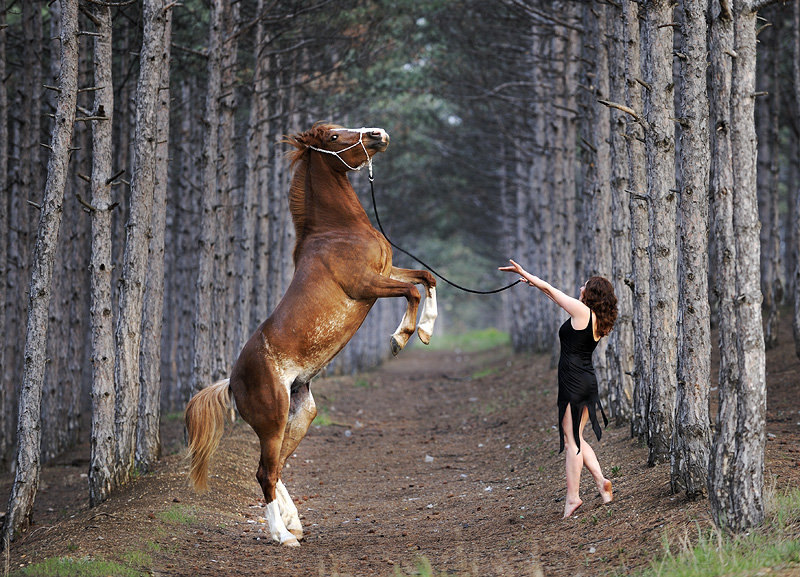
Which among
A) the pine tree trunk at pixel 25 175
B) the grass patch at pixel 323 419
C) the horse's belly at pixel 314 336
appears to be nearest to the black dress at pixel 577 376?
the horse's belly at pixel 314 336

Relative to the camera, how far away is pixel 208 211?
13094mm

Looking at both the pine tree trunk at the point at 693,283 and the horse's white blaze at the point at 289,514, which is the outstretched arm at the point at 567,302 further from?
the horse's white blaze at the point at 289,514

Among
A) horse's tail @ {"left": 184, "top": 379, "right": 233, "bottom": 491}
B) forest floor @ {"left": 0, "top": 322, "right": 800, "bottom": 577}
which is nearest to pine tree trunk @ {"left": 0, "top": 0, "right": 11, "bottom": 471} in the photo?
forest floor @ {"left": 0, "top": 322, "right": 800, "bottom": 577}

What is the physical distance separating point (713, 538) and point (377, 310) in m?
30.2

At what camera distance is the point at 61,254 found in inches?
587

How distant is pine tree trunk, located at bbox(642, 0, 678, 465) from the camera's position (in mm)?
7820

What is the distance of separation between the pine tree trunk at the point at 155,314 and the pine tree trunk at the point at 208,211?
1.29 meters

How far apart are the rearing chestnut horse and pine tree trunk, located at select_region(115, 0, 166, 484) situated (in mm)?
2033

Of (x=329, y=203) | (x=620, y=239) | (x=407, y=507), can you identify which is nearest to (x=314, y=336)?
(x=329, y=203)

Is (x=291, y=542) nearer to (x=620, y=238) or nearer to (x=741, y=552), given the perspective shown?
(x=741, y=552)

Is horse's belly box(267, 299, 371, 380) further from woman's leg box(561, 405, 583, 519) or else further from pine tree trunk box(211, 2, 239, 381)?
pine tree trunk box(211, 2, 239, 381)

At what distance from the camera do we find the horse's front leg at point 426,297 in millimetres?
7215

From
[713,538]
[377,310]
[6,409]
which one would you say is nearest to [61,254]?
[6,409]

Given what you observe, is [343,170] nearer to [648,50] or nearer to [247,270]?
[648,50]
